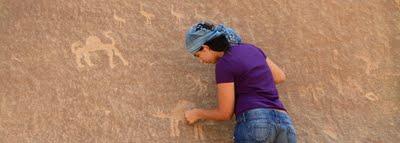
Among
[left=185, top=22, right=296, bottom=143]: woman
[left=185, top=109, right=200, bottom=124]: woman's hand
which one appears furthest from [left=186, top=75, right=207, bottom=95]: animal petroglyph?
[left=185, top=22, right=296, bottom=143]: woman

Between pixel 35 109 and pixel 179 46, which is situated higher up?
pixel 179 46

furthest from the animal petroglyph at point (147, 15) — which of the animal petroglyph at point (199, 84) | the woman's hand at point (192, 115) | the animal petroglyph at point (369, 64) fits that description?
the animal petroglyph at point (369, 64)

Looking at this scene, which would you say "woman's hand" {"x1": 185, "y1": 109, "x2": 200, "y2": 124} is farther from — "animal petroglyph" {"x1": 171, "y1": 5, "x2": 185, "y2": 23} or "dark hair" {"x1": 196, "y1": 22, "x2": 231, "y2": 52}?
"animal petroglyph" {"x1": 171, "y1": 5, "x2": 185, "y2": 23}

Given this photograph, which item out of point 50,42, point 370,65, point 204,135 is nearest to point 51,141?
point 50,42

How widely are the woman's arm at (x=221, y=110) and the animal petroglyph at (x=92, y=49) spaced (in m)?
0.33

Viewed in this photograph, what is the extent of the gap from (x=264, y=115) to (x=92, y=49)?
0.72m

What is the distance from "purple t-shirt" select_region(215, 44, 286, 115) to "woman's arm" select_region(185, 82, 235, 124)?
0.02 metres

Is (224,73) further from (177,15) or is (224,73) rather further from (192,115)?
(177,15)

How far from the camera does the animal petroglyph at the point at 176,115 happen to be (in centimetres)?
255

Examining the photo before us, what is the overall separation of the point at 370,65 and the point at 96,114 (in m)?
1.21

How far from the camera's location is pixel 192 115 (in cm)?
252

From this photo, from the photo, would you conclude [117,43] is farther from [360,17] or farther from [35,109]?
[360,17]

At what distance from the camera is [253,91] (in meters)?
2.35

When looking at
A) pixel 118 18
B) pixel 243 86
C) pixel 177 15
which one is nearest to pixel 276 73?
pixel 243 86
